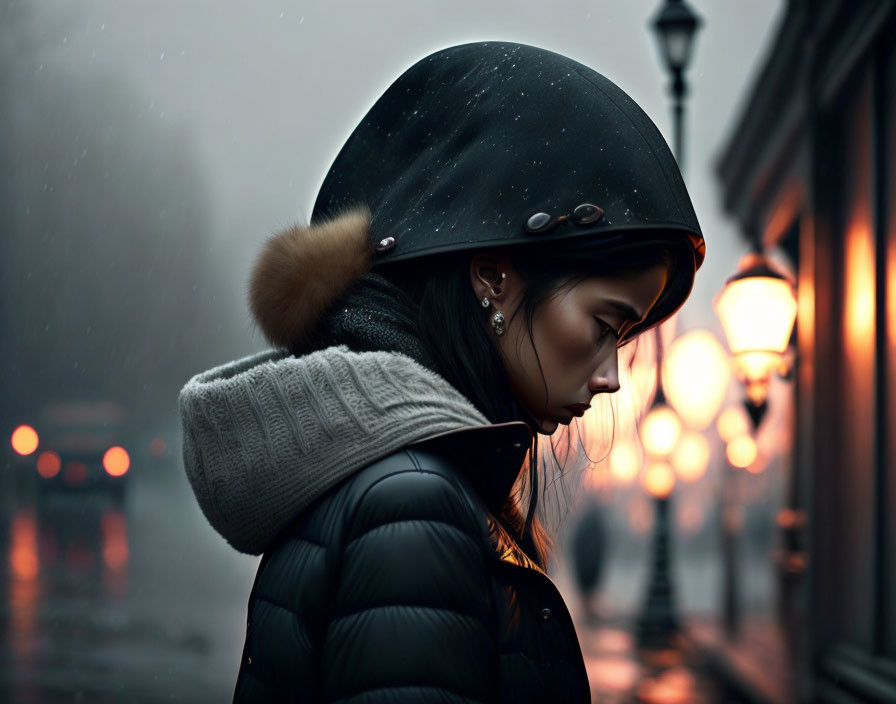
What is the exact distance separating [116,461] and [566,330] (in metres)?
32.2

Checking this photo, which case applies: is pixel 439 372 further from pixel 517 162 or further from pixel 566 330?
pixel 517 162

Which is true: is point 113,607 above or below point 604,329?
below

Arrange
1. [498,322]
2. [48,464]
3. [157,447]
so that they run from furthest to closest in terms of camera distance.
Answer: [157,447], [48,464], [498,322]

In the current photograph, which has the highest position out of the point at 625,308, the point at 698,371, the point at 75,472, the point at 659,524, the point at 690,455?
the point at 625,308

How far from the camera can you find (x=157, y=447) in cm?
3481

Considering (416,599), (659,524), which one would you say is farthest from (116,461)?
(416,599)

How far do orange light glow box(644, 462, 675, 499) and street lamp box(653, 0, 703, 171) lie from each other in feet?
15.5

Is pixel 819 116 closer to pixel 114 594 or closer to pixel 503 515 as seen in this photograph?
pixel 503 515

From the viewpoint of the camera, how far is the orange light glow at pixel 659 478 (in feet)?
52.3

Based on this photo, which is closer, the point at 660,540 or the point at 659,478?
the point at 659,478

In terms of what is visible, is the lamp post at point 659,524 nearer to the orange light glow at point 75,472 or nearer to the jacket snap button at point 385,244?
the jacket snap button at point 385,244

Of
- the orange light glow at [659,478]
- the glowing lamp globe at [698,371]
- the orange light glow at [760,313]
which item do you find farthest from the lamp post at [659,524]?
the orange light glow at [760,313]

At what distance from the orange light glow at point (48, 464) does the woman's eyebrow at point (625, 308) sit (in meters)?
31.4

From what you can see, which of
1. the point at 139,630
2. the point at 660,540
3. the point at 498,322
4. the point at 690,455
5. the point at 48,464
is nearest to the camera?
the point at 498,322
